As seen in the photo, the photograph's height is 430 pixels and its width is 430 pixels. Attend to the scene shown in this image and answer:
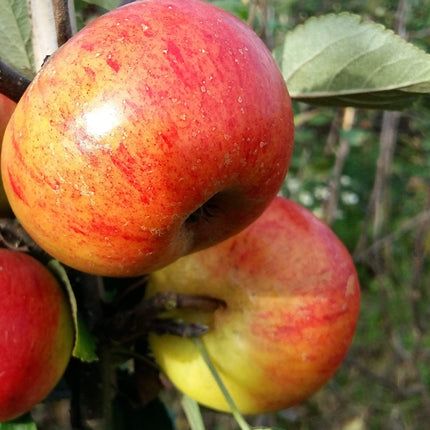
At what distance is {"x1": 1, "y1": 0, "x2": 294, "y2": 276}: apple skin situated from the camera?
453 millimetres

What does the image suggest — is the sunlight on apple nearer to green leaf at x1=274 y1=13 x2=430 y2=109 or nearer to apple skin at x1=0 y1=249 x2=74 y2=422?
apple skin at x1=0 y1=249 x2=74 y2=422

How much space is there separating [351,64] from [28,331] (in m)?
0.45

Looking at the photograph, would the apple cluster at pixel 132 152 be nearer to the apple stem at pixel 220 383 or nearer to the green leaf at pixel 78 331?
the green leaf at pixel 78 331

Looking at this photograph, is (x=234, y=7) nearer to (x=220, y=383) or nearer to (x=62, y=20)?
(x=62, y=20)

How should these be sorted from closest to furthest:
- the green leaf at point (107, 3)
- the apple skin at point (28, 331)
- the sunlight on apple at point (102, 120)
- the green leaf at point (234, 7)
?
the sunlight on apple at point (102, 120) < the apple skin at point (28, 331) < the green leaf at point (107, 3) < the green leaf at point (234, 7)

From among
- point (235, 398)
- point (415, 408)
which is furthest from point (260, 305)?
point (415, 408)

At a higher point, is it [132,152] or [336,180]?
[132,152]

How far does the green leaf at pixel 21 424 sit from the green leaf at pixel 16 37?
1.18 feet

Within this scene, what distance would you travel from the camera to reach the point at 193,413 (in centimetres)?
75

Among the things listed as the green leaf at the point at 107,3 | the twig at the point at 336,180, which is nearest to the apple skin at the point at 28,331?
the green leaf at the point at 107,3

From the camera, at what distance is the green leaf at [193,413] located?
73 cm

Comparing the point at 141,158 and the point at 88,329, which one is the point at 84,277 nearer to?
the point at 88,329

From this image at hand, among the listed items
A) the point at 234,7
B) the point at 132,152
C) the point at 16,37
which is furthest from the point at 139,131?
the point at 234,7

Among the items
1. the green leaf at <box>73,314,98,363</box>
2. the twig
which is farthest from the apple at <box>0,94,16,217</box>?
the twig
